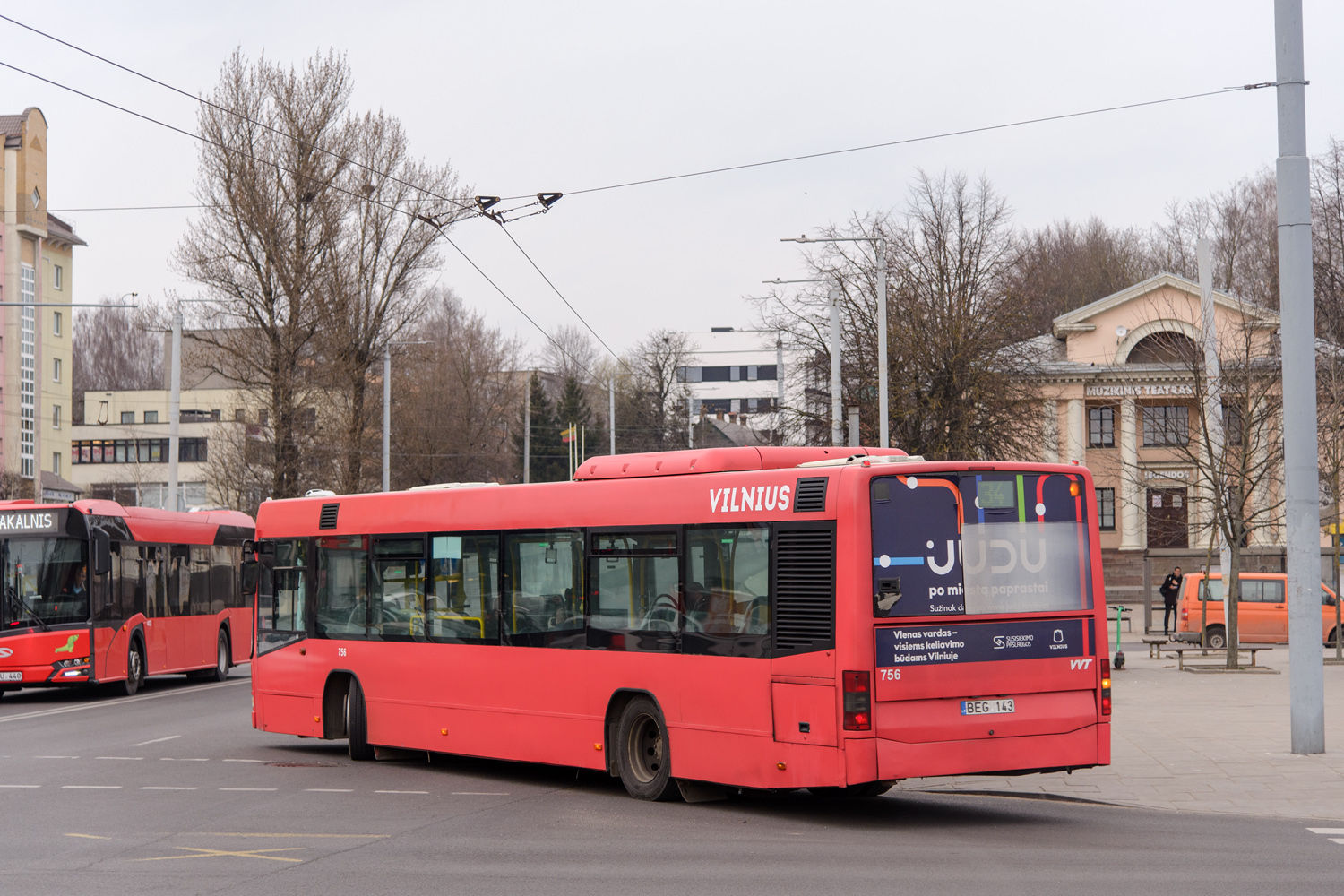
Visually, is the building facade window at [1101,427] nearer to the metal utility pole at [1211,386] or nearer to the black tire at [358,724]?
the metal utility pole at [1211,386]

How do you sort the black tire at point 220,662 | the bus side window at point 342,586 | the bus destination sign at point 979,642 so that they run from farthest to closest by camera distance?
the black tire at point 220,662 < the bus side window at point 342,586 < the bus destination sign at point 979,642

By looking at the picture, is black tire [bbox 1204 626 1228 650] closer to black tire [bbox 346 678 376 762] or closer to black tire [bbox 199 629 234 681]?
black tire [bbox 199 629 234 681]

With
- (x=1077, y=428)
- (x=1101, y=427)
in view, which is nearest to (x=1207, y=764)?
(x=1077, y=428)

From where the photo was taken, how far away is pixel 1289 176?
48.4ft

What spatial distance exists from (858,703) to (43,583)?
1661 cm

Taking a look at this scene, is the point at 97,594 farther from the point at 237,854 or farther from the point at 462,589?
the point at 237,854

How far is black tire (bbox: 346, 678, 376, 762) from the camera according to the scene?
1540 cm

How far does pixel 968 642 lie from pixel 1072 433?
56.6 metres

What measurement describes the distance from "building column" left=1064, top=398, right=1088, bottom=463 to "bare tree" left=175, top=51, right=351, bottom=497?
1323 inches

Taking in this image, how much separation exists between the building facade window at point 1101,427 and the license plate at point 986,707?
2265 inches

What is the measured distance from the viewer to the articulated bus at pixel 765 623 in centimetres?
1055

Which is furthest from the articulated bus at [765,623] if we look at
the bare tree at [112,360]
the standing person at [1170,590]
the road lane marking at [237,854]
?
the bare tree at [112,360]

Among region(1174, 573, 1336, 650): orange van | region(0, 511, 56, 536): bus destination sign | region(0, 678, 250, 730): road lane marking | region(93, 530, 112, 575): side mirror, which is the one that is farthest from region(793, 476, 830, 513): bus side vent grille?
region(1174, 573, 1336, 650): orange van

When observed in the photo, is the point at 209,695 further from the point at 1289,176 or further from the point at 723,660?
the point at 1289,176
